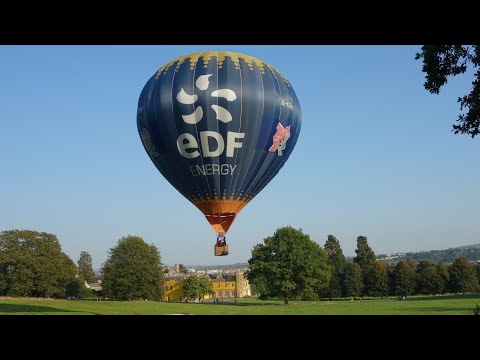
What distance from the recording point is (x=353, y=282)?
11988 centimetres

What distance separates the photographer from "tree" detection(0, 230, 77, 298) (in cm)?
8069

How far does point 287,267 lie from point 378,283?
4972 centimetres

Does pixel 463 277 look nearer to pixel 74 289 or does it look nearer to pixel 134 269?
pixel 134 269

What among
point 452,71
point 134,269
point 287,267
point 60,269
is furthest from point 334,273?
point 452,71

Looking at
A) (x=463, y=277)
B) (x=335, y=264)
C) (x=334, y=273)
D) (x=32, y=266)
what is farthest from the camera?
(x=335, y=264)

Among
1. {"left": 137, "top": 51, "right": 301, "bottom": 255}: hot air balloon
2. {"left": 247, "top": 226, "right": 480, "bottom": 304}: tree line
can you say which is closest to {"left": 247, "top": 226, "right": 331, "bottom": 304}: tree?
{"left": 247, "top": 226, "right": 480, "bottom": 304}: tree line

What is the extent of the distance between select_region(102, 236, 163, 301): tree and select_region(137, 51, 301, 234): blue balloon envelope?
49493 millimetres

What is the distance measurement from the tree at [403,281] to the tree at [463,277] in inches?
352

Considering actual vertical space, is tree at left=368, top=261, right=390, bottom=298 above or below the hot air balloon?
below

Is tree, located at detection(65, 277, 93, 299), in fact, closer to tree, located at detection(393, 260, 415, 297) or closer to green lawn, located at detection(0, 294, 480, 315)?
green lawn, located at detection(0, 294, 480, 315)
